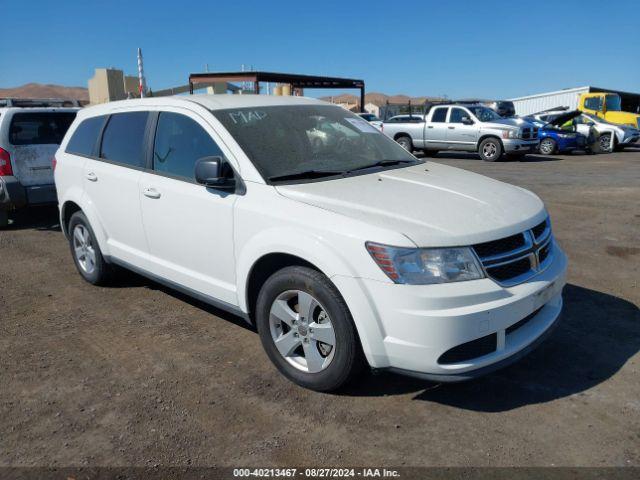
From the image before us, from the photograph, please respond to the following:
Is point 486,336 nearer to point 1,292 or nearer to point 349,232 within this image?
point 349,232

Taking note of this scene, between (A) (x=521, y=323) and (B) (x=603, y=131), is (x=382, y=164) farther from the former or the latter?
(B) (x=603, y=131)

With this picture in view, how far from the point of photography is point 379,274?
2723 millimetres

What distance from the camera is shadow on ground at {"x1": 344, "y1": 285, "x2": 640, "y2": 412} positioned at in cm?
313

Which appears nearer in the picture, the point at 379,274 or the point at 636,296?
the point at 379,274

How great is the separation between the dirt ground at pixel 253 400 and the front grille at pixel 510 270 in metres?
0.73

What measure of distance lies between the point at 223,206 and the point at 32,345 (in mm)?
1861

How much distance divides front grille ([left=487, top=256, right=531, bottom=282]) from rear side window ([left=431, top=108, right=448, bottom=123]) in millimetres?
15855

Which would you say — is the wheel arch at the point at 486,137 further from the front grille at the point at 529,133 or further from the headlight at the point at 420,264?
the headlight at the point at 420,264

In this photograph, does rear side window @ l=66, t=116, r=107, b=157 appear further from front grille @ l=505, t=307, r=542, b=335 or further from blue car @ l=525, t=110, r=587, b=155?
blue car @ l=525, t=110, r=587, b=155

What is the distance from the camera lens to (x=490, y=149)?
17.3 m

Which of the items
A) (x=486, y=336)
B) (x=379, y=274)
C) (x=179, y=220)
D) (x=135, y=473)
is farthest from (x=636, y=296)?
(x=135, y=473)

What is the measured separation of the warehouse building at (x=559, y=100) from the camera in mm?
35969

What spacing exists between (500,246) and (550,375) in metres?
1.02

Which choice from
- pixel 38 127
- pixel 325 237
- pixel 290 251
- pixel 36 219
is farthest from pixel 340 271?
pixel 36 219
